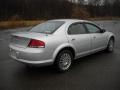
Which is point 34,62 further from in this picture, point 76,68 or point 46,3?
point 46,3

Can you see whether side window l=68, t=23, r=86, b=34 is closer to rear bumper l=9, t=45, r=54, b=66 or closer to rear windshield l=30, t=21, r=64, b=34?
rear windshield l=30, t=21, r=64, b=34

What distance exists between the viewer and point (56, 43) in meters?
4.83

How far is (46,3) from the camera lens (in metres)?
35.9

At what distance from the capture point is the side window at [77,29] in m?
5.46

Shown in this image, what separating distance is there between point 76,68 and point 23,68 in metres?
1.71

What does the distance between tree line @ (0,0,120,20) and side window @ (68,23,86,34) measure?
2513 centimetres

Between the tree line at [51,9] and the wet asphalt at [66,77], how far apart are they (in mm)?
25217

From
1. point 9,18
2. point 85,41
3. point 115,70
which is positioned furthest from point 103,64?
point 9,18

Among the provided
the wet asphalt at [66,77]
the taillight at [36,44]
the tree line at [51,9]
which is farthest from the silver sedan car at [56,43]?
the tree line at [51,9]

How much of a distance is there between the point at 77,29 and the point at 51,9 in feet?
104

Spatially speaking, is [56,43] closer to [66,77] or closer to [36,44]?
[36,44]

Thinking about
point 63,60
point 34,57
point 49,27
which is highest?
point 49,27

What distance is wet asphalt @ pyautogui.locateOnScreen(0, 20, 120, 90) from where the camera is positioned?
13.9 feet

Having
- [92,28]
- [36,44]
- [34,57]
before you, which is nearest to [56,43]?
[36,44]
